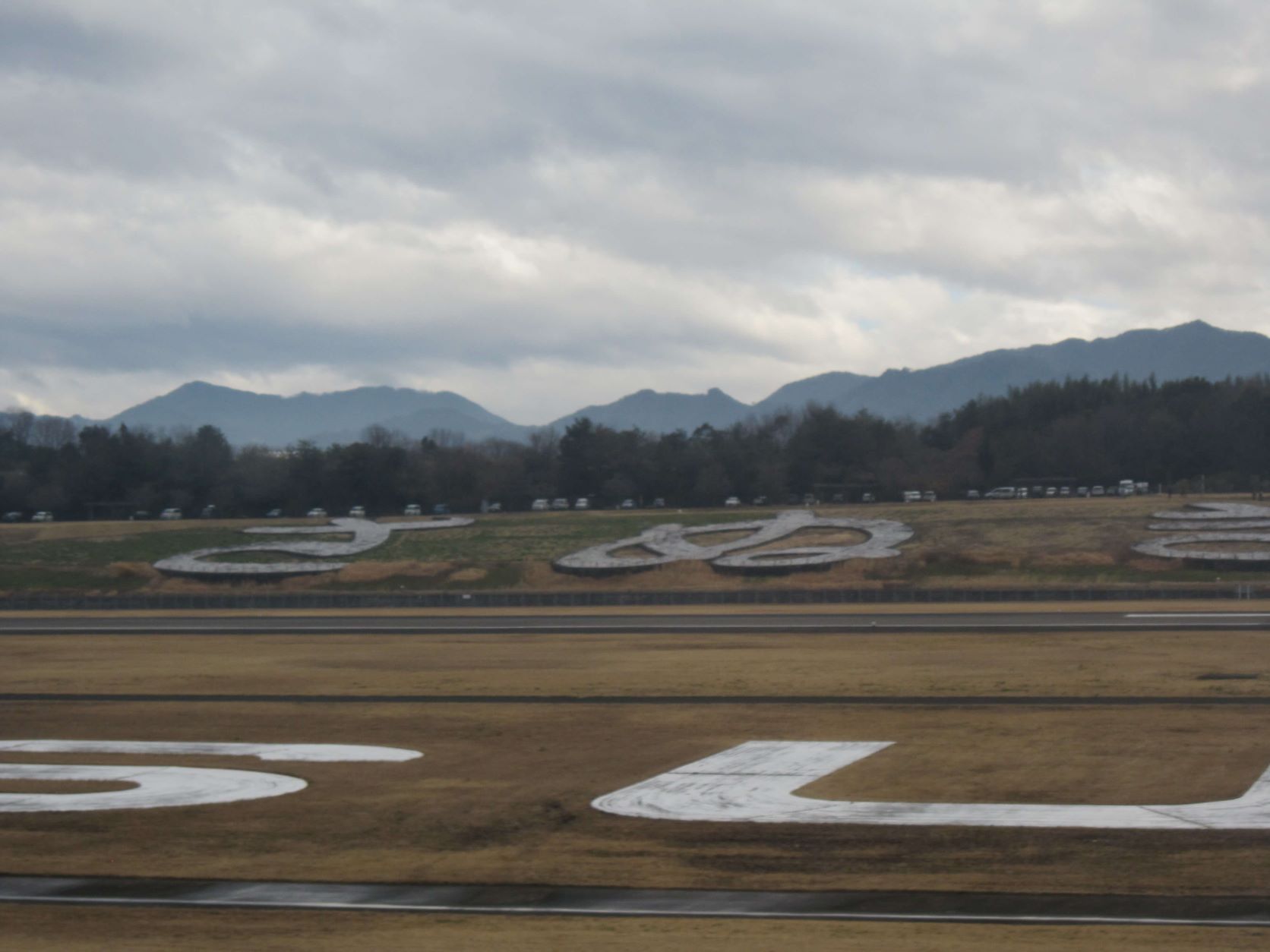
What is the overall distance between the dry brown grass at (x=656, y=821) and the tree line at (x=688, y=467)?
93695 millimetres

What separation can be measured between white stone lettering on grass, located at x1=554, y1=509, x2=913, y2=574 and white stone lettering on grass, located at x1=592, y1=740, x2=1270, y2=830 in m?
49.6

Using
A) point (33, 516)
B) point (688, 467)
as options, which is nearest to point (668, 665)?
point (688, 467)

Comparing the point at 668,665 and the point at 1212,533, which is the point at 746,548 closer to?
the point at 1212,533

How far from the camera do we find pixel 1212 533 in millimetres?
66875

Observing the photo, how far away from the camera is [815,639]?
38.6 m

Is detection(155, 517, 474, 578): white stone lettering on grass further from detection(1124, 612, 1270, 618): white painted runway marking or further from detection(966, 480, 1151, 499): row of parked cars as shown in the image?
detection(966, 480, 1151, 499): row of parked cars

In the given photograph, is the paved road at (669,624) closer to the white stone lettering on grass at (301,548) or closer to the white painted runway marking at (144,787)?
the white stone lettering on grass at (301,548)

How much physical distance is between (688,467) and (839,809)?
345 feet

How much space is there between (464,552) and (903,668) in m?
49.8

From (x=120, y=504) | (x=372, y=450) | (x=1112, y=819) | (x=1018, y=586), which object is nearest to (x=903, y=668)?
(x=1112, y=819)

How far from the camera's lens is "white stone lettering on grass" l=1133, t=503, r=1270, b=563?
2436 inches

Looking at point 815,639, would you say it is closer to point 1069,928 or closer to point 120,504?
point 1069,928

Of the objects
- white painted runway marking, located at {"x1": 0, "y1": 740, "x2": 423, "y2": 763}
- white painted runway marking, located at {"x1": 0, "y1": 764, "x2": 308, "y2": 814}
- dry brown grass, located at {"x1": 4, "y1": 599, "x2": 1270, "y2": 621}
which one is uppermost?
white painted runway marking, located at {"x1": 0, "y1": 764, "x2": 308, "y2": 814}

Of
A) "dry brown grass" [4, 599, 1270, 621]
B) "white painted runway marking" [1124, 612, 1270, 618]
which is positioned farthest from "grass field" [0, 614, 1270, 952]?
"dry brown grass" [4, 599, 1270, 621]
